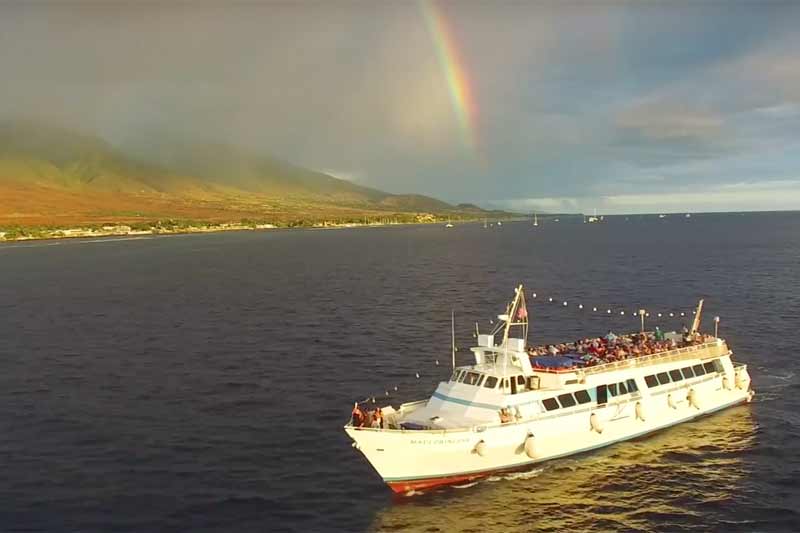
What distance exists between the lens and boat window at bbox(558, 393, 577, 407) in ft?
131

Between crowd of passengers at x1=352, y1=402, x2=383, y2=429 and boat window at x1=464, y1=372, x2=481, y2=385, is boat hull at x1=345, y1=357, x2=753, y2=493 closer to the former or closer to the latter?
crowd of passengers at x1=352, y1=402, x2=383, y2=429

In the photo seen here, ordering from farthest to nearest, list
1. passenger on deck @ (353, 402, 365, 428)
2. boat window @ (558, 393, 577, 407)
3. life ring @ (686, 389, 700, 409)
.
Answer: life ring @ (686, 389, 700, 409) → boat window @ (558, 393, 577, 407) → passenger on deck @ (353, 402, 365, 428)

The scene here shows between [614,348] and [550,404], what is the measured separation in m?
10.7

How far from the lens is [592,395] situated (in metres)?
41.5

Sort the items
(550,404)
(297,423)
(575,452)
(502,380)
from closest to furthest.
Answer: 1. (502,380)
2. (550,404)
3. (575,452)
4. (297,423)

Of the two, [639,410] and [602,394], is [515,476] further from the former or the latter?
[639,410]

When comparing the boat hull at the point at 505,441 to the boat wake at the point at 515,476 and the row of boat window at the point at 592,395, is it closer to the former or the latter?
the boat wake at the point at 515,476

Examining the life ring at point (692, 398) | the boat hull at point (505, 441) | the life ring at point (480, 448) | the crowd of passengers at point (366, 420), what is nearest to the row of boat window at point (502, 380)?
the boat hull at point (505, 441)

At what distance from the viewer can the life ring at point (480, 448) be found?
117 ft

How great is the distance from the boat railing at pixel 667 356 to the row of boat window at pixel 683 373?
81 centimetres

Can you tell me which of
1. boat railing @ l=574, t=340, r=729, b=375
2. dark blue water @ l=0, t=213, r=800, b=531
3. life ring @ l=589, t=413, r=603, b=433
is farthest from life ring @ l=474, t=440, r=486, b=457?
boat railing @ l=574, t=340, r=729, b=375

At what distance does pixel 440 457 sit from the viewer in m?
35.5

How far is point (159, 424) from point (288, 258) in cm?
14572

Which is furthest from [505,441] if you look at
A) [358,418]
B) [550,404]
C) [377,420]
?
[358,418]
